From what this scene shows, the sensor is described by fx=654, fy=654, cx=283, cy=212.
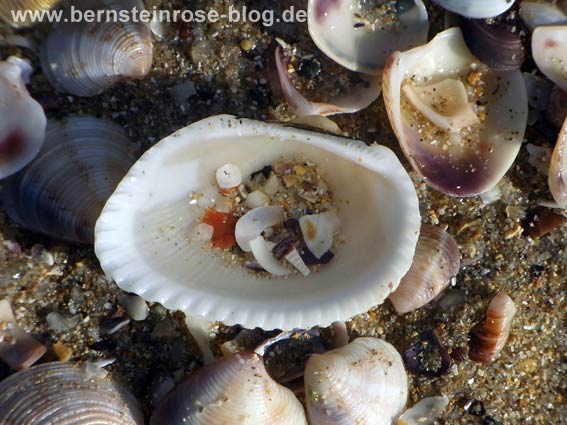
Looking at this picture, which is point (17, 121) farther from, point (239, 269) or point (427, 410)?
point (427, 410)

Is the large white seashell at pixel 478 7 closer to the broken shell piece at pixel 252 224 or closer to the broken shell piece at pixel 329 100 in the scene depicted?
the broken shell piece at pixel 329 100

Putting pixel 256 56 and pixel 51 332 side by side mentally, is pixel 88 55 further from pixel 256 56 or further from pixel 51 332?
pixel 51 332

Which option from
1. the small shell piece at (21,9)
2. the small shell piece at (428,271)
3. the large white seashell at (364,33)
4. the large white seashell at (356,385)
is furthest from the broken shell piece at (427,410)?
the small shell piece at (21,9)

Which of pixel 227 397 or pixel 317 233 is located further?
pixel 317 233

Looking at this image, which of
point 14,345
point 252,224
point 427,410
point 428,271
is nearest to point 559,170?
point 428,271

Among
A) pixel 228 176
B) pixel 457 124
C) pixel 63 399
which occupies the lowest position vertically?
pixel 63 399
